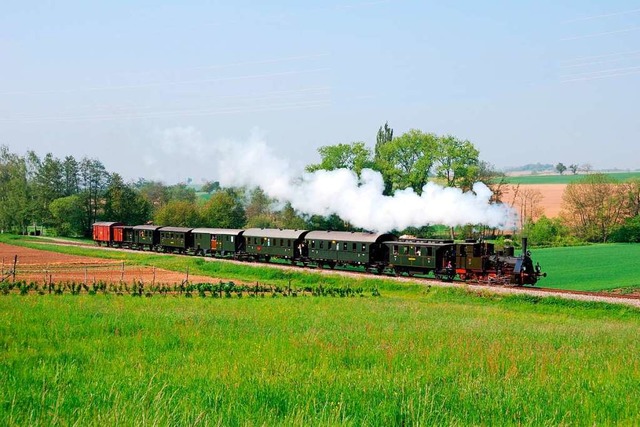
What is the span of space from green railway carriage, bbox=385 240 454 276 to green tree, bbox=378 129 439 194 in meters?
35.3

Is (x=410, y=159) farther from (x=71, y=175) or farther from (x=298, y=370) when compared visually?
(x=298, y=370)

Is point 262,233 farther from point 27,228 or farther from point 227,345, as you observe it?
point 27,228

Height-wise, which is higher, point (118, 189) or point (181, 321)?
point (118, 189)

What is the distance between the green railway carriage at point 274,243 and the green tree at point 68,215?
5029 cm

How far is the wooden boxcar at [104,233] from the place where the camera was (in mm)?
88188

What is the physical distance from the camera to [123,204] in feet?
350

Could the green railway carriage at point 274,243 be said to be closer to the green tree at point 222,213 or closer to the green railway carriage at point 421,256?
the green railway carriage at point 421,256

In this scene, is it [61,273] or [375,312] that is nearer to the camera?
[375,312]

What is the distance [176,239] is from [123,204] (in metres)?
36.9

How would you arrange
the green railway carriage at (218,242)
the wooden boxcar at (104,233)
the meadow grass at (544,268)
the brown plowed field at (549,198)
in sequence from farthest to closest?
the brown plowed field at (549,198) < the wooden boxcar at (104,233) < the green railway carriage at (218,242) < the meadow grass at (544,268)

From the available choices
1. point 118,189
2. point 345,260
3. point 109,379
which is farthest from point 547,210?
point 109,379

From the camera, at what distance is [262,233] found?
204 ft

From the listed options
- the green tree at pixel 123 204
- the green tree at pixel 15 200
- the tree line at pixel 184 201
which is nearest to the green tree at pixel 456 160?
the tree line at pixel 184 201

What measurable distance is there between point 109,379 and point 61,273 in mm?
43750
